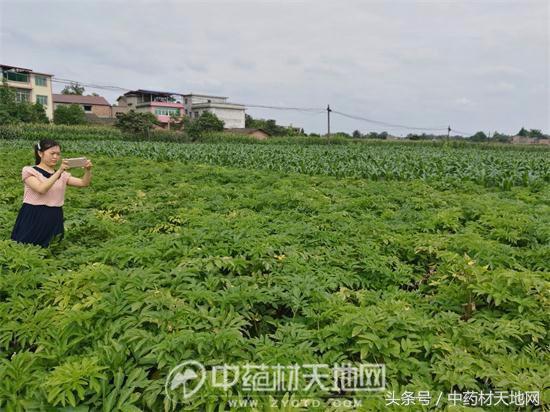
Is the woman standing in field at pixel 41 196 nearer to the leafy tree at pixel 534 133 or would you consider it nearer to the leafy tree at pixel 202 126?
the leafy tree at pixel 202 126

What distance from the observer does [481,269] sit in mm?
3697

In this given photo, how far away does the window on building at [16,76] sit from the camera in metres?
57.1

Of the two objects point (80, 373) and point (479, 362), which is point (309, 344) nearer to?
point (479, 362)

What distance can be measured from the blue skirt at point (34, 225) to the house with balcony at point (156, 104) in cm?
6930

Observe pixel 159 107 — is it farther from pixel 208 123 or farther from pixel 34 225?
pixel 34 225

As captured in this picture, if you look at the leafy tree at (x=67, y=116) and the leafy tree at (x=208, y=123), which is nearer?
the leafy tree at (x=208, y=123)

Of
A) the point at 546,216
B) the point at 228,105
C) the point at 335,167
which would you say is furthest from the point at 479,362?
the point at 228,105

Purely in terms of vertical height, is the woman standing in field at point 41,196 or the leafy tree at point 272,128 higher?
the leafy tree at point 272,128

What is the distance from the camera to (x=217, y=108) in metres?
75.6

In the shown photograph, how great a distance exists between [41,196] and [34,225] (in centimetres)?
34

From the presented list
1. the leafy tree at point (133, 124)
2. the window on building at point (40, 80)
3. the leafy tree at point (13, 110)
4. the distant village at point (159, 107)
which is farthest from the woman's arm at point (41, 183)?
the window on building at point (40, 80)

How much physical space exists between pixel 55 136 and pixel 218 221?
38.2m

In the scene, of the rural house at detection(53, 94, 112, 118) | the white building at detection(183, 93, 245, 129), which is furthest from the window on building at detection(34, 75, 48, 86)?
the white building at detection(183, 93, 245, 129)

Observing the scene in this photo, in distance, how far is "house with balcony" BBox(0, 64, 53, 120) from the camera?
188 feet
